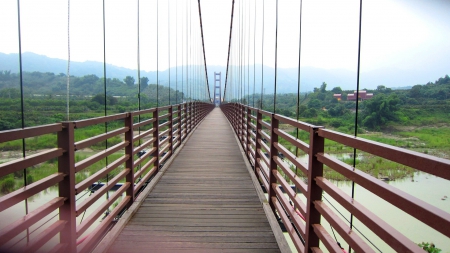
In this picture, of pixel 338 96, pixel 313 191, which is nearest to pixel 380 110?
pixel 313 191

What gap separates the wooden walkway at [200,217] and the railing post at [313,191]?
59 centimetres

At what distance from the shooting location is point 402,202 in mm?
1041

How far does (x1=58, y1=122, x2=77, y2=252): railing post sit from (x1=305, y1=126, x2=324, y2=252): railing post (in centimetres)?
131

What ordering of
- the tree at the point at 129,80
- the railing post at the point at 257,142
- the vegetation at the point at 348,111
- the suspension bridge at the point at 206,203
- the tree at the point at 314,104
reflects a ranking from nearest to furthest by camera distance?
the suspension bridge at the point at 206,203, the vegetation at the point at 348,111, the tree at the point at 314,104, the railing post at the point at 257,142, the tree at the point at 129,80

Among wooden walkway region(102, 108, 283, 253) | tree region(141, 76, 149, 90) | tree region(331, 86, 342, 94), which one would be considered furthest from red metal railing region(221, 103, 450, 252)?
tree region(141, 76, 149, 90)

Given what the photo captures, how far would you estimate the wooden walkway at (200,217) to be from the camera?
2.50 metres

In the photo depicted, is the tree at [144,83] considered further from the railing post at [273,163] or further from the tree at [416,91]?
the tree at [416,91]

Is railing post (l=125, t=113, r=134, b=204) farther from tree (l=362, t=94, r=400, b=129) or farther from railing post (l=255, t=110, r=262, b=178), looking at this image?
tree (l=362, t=94, r=400, b=129)

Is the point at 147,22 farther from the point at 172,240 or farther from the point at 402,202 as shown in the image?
the point at 402,202

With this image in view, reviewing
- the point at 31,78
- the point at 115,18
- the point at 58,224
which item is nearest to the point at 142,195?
the point at 31,78

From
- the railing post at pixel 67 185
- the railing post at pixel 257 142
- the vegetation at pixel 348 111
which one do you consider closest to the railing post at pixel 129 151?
the vegetation at pixel 348 111

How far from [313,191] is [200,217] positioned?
1.40 meters

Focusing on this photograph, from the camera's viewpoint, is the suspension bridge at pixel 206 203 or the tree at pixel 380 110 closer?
the suspension bridge at pixel 206 203

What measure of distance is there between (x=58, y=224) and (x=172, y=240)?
0.94 m
